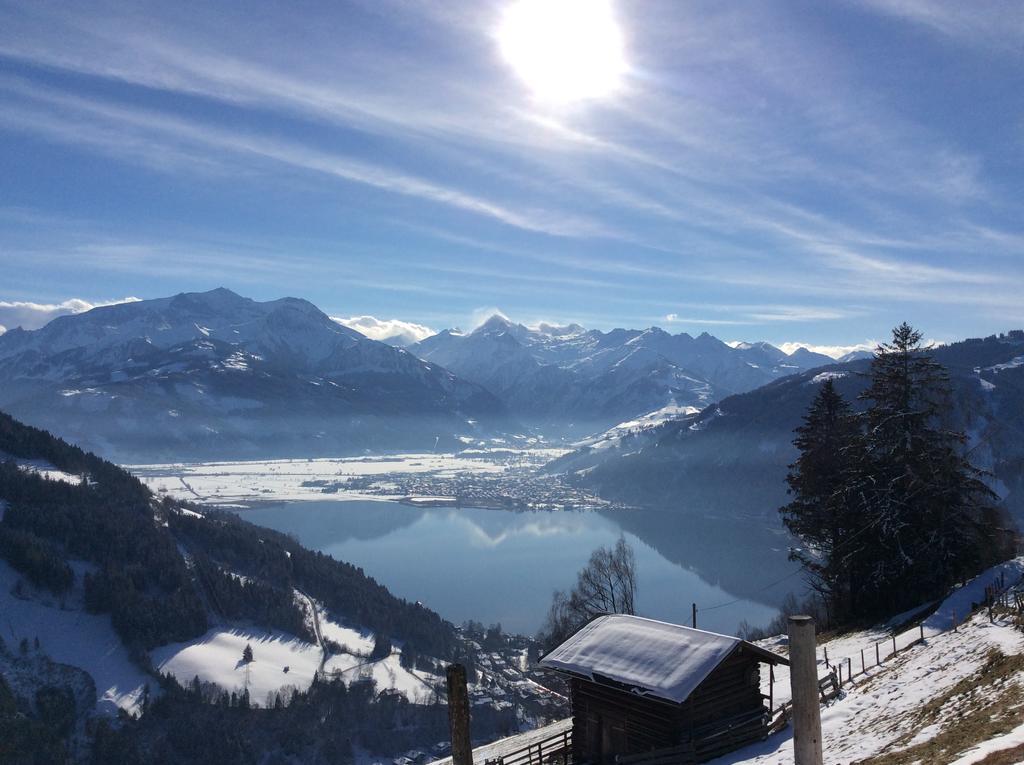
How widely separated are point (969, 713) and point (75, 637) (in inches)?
3769

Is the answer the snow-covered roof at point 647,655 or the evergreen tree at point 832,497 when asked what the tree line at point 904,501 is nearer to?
the evergreen tree at point 832,497

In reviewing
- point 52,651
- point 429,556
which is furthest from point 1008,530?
point 429,556

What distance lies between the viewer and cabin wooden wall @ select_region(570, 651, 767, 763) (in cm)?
2423

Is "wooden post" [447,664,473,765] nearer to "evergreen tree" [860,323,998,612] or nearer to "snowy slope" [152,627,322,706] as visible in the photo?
"evergreen tree" [860,323,998,612]

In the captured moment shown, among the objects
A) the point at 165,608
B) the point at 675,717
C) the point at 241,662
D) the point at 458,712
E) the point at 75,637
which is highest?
the point at 458,712

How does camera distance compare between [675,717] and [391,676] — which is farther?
[391,676]

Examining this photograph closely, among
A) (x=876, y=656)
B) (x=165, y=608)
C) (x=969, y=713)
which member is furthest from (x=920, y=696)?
(x=165, y=608)

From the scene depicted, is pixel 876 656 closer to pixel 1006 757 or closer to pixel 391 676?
pixel 1006 757

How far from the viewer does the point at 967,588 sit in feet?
110

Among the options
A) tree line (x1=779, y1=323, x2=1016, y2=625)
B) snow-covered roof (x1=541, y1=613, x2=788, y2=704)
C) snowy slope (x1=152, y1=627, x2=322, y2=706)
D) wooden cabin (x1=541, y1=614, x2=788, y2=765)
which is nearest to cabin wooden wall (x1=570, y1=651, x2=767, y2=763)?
wooden cabin (x1=541, y1=614, x2=788, y2=765)

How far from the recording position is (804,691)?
9211 mm

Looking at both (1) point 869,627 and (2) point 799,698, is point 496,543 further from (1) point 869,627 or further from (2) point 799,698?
(2) point 799,698

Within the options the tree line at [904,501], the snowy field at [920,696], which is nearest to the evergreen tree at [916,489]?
the tree line at [904,501]

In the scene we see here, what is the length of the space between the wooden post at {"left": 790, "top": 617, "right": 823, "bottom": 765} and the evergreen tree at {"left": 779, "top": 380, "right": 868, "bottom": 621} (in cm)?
3026
